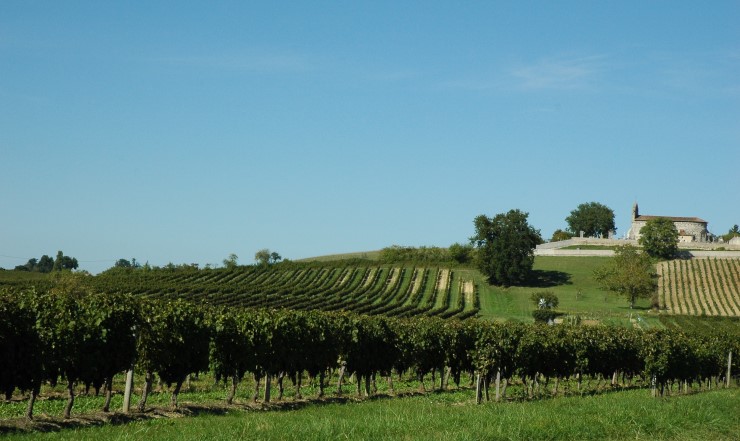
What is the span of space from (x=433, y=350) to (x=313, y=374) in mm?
7287

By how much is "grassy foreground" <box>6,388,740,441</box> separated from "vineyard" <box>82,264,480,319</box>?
196 feet

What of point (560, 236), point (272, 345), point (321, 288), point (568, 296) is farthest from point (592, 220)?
point (272, 345)

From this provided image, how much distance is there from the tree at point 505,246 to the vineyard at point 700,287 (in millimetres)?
18359

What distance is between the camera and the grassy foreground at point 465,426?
18.3 meters

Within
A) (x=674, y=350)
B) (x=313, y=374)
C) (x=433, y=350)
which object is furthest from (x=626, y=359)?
(x=313, y=374)

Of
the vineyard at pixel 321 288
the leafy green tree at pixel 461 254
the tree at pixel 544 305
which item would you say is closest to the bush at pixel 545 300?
the tree at pixel 544 305

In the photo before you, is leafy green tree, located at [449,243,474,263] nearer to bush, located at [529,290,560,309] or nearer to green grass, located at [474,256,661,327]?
green grass, located at [474,256,661,327]

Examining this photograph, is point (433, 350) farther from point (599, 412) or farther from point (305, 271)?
point (305, 271)

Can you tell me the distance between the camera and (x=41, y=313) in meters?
25.4

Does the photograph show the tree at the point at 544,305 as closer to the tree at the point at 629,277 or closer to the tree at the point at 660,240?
the tree at the point at 629,277

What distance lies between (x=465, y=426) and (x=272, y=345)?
14975 millimetres

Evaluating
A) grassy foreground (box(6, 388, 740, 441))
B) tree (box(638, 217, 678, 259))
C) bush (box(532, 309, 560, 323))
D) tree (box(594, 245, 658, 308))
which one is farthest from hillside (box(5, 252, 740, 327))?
grassy foreground (box(6, 388, 740, 441))

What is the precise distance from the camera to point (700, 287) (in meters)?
119

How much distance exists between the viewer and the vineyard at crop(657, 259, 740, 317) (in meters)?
105
